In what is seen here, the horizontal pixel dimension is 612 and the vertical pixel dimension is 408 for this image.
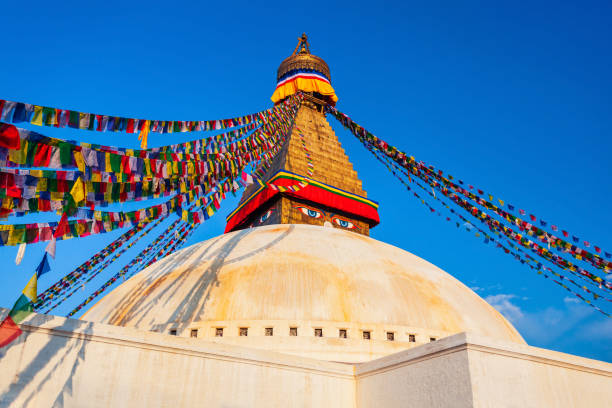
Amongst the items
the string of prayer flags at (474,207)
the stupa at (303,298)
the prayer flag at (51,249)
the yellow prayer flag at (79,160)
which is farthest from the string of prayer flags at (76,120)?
the string of prayer flags at (474,207)

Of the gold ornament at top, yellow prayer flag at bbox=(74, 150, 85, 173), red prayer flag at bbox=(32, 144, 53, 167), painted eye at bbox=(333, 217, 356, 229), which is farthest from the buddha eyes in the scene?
red prayer flag at bbox=(32, 144, 53, 167)

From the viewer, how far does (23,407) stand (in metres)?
5.07

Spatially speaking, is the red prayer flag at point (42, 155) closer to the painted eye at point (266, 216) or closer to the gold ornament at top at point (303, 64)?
the painted eye at point (266, 216)

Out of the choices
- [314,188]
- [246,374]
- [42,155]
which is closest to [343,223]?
[314,188]

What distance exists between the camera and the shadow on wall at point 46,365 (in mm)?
5074

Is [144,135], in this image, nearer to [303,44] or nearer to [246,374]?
[246,374]

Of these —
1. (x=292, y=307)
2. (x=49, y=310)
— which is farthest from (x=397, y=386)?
(x=49, y=310)

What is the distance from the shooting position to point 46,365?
17.4 feet

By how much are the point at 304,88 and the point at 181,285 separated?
38.8 feet

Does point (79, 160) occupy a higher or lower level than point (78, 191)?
higher

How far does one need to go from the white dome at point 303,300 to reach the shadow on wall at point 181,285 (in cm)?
2

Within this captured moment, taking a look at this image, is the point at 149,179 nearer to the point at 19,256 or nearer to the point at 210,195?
the point at 210,195

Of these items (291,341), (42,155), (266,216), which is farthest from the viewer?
(266,216)

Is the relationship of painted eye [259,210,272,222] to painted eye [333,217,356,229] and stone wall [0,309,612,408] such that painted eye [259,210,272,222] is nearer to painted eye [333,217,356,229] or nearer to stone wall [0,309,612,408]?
painted eye [333,217,356,229]
